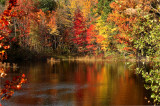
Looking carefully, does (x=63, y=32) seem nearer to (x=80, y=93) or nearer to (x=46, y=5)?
(x=46, y=5)

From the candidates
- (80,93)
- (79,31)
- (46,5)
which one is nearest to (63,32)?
(79,31)

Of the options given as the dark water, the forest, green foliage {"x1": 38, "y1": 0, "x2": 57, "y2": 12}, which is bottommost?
the dark water

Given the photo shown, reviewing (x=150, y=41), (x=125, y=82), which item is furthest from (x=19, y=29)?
(x=150, y=41)

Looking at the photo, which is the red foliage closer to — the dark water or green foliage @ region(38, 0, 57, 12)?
green foliage @ region(38, 0, 57, 12)

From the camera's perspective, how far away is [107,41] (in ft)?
157

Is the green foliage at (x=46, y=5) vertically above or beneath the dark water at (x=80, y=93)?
above

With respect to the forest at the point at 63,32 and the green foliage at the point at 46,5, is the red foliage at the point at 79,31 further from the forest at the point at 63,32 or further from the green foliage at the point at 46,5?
the green foliage at the point at 46,5

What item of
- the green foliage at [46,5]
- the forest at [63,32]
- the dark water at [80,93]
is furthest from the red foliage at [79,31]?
the dark water at [80,93]

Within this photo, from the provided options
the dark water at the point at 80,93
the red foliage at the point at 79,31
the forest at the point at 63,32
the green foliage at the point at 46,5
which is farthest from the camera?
the green foliage at the point at 46,5

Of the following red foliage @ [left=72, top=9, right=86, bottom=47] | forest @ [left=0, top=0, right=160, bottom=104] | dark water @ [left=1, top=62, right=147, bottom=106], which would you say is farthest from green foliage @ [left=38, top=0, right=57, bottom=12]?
dark water @ [left=1, top=62, right=147, bottom=106]

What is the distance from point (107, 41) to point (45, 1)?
24.4m

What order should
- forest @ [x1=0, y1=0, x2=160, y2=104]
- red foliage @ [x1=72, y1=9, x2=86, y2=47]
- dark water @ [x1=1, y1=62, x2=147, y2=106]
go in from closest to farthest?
dark water @ [x1=1, y1=62, x2=147, y2=106], forest @ [x1=0, y1=0, x2=160, y2=104], red foliage @ [x1=72, y1=9, x2=86, y2=47]

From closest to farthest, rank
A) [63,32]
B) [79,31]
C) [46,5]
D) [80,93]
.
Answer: [80,93] → [79,31] → [63,32] → [46,5]

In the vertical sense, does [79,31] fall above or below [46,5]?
below
